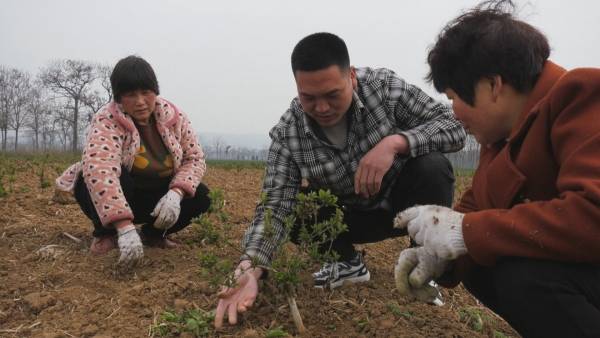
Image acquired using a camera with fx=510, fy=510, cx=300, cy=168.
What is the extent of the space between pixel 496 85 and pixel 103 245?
256 centimetres

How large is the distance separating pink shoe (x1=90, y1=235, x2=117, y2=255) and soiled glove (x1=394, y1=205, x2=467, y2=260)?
221 centimetres

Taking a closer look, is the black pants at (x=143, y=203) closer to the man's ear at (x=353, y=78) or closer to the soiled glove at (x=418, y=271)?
the man's ear at (x=353, y=78)

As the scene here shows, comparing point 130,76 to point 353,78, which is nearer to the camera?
point 353,78

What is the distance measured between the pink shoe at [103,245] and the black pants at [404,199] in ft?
4.06

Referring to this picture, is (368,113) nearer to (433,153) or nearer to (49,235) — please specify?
(433,153)

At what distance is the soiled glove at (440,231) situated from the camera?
1495mm

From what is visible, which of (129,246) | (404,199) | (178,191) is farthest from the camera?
(178,191)

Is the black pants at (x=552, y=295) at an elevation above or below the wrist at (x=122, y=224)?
above

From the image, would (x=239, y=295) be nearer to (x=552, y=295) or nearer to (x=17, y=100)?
(x=552, y=295)

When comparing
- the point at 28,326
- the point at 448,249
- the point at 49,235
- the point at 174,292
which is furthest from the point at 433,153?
the point at 49,235

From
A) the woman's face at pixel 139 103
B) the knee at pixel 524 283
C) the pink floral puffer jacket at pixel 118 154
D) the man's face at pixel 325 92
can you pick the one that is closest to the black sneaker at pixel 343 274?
the man's face at pixel 325 92

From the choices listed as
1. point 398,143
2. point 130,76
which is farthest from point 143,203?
point 398,143

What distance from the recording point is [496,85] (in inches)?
61.3

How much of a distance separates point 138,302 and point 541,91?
6.23 feet
